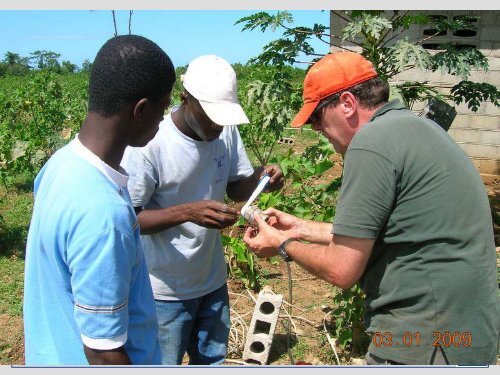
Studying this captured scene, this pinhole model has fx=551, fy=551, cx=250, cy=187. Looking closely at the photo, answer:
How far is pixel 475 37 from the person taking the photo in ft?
24.1

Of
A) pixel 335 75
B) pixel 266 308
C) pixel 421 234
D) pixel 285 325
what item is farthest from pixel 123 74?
pixel 285 325

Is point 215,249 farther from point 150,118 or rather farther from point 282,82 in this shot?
point 282,82

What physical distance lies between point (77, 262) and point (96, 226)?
0.10 metres

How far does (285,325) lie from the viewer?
166 inches

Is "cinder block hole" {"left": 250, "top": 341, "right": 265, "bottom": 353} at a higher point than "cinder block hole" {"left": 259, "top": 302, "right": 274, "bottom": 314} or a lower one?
lower

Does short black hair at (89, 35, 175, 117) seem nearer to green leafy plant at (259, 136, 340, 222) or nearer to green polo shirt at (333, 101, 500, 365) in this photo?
green polo shirt at (333, 101, 500, 365)

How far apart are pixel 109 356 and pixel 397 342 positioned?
39.3 inches

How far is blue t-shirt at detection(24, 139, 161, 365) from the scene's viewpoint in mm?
1274

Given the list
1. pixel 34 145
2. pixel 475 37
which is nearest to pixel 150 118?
pixel 34 145

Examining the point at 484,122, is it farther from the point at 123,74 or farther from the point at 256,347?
the point at 123,74

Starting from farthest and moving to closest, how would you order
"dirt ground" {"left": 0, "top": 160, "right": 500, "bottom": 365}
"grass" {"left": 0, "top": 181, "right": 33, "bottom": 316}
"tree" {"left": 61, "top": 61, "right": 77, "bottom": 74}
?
"tree" {"left": 61, "top": 61, "right": 77, "bottom": 74} < "grass" {"left": 0, "top": 181, "right": 33, "bottom": 316} < "dirt ground" {"left": 0, "top": 160, "right": 500, "bottom": 365}

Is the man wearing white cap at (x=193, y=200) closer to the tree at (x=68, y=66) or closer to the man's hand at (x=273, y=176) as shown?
the man's hand at (x=273, y=176)

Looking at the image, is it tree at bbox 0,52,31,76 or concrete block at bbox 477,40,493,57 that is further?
tree at bbox 0,52,31,76

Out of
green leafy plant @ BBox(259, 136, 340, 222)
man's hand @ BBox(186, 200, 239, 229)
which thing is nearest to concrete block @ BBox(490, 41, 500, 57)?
green leafy plant @ BBox(259, 136, 340, 222)
